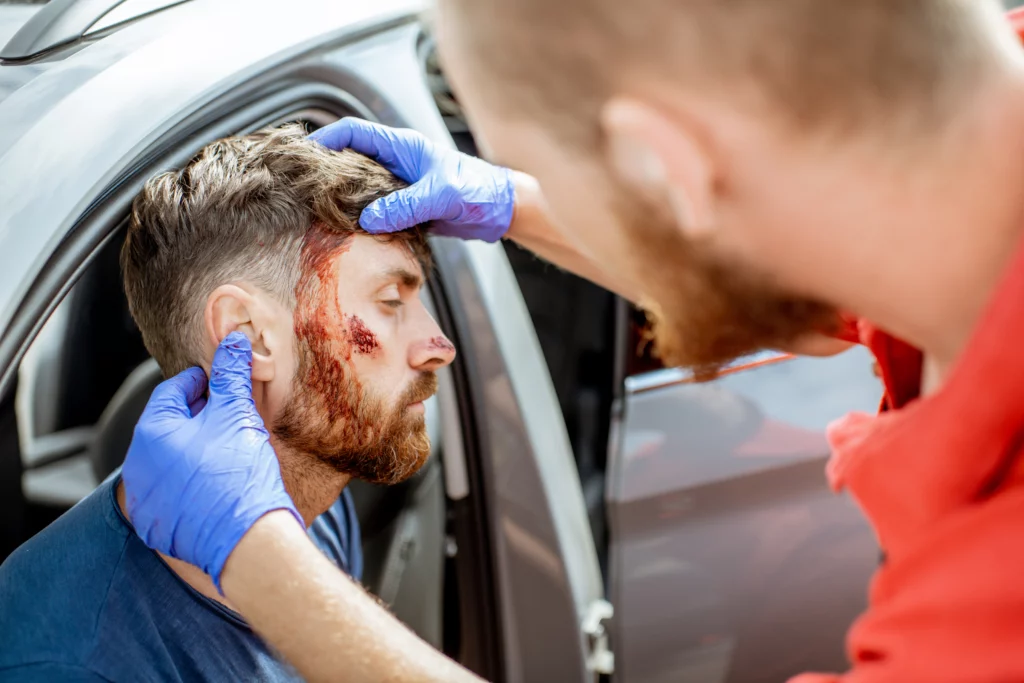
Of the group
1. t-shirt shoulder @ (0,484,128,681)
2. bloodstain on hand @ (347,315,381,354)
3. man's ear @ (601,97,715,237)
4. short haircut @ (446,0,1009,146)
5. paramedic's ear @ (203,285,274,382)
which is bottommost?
t-shirt shoulder @ (0,484,128,681)

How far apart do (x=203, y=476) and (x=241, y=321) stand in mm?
350

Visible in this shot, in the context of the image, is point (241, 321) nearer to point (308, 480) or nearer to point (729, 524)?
point (308, 480)

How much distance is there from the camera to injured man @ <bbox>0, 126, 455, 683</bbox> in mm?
1552

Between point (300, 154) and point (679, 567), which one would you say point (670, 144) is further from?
point (679, 567)

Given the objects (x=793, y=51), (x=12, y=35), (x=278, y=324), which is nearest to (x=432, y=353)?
(x=278, y=324)

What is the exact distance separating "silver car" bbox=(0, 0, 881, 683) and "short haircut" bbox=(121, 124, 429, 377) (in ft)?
0.27

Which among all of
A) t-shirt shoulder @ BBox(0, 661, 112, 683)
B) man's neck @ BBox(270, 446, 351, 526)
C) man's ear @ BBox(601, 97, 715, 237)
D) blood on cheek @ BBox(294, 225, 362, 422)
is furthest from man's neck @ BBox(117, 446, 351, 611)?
man's ear @ BBox(601, 97, 715, 237)

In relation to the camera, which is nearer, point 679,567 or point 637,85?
point 637,85

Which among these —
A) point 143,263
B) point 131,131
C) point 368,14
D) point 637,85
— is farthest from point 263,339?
point 637,85

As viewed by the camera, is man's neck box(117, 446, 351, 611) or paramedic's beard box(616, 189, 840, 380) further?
man's neck box(117, 446, 351, 611)

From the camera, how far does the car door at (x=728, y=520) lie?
2.23 metres

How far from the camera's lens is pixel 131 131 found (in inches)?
57.1

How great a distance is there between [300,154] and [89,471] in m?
1.94

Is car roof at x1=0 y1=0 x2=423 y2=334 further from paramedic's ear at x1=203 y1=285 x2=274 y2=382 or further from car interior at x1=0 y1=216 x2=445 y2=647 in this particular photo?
car interior at x1=0 y1=216 x2=445 y2=647
